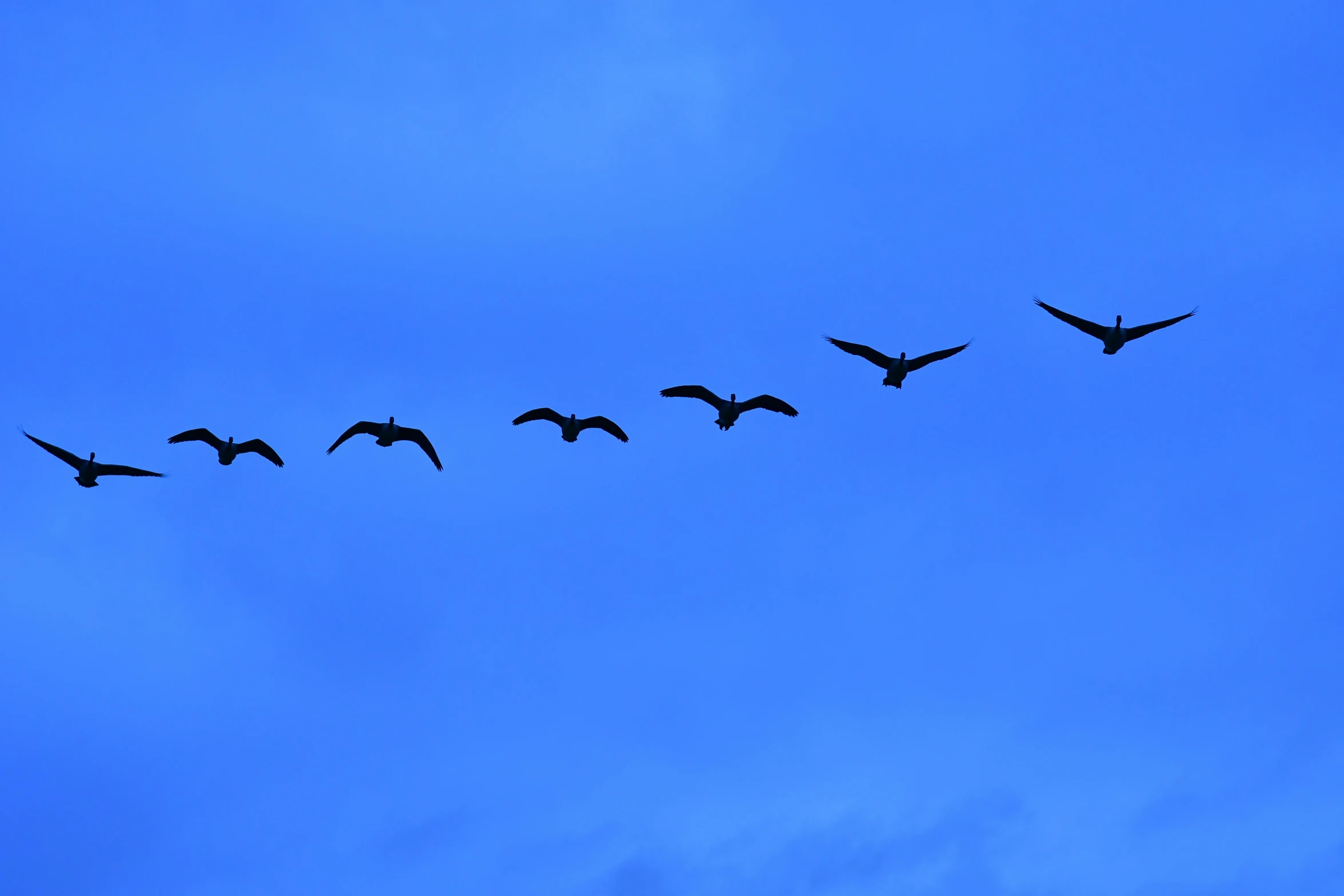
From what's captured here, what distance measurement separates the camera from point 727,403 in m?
80.8

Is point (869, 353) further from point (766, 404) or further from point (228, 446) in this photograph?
point (228, 446)

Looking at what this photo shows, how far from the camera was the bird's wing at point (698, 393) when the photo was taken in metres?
80.9

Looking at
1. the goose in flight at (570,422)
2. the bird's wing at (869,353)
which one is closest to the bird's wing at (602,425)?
the goose in flight at (570,422)

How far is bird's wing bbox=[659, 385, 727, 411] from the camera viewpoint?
80.9 m

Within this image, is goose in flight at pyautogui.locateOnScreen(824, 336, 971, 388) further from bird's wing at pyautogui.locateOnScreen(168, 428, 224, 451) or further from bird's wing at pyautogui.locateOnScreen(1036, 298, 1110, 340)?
bird's wing at pyautogui.locateOnScreen(168, 428, 224, 451)

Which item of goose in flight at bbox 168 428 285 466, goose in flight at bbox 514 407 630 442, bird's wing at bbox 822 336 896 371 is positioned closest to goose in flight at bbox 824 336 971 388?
bird's wing at bbox 822 336 896 371

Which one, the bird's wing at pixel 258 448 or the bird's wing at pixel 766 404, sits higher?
the bird's wing at pixel 258 448

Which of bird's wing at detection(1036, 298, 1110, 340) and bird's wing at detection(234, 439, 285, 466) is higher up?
bird's wing at detection(234, 439, 285, 466)

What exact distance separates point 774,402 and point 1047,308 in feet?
55.6

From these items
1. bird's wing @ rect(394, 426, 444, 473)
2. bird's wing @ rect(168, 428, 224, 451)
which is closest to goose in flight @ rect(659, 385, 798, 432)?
bird's wing @ rect(394, 426, 444, 473)

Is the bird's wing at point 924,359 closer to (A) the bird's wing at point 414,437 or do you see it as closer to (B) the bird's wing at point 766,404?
(B) the bird's wing at point 766,404

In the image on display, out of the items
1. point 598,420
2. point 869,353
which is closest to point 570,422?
point 598,420

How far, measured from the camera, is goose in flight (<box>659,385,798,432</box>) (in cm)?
8081

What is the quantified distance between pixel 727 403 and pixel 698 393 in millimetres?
2075
